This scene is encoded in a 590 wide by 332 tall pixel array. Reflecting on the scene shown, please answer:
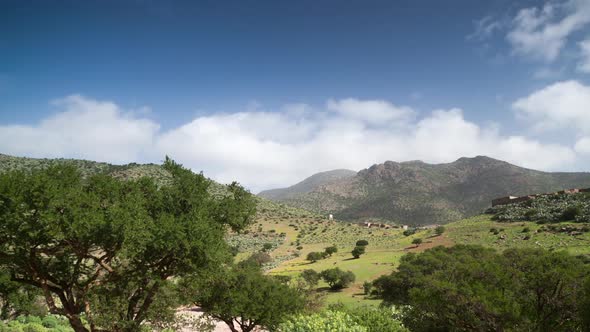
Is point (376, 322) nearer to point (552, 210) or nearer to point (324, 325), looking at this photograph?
point (324, 325)

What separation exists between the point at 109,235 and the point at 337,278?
4498 centimetres

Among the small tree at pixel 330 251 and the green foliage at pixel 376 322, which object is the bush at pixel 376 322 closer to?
the green foliage at pixel 376 322

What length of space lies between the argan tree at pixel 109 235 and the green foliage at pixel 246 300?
7.63 m

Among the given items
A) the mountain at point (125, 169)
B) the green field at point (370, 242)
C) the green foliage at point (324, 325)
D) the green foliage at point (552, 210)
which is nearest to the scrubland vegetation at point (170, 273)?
A: the green foliage at point (324, 325)

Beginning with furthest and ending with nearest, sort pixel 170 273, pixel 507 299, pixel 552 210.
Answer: pixel 552 210, pixel 507 299, pixel 170 273

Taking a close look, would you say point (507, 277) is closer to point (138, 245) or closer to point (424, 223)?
point (138, 245)

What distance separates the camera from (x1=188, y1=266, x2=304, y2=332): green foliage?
27047 millimetres

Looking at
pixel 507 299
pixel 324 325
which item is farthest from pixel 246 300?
pixel 507 299

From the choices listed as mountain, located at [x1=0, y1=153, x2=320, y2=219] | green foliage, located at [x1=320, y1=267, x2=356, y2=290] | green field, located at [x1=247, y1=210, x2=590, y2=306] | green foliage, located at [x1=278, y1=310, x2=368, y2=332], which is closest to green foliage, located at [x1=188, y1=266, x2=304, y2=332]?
green foliage, located at [x1=278, y1=310, x2=368, y2=332]

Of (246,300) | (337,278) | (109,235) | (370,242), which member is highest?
(109,235)

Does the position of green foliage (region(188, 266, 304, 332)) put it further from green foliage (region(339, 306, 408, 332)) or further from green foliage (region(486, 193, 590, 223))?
green foliage (region(486, 193, 590, 223))

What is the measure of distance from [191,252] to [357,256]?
6231cm

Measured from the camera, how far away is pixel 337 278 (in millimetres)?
55156

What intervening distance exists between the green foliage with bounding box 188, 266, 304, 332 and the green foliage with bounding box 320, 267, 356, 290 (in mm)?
25213
